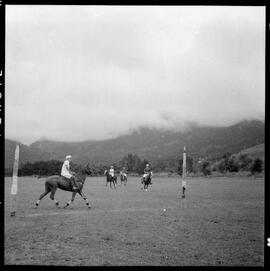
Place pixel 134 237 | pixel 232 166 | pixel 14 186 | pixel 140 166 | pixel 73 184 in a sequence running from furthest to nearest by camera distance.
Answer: pixel 232 166 < pixel 140 166 < pixel 73 184 < pixel 14 186 < pixel 134 237

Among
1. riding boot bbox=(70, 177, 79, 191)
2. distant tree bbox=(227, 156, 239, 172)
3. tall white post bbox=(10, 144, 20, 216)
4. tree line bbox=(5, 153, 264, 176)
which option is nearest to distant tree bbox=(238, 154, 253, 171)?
tree line bbox=(5, 153, 264, 176)

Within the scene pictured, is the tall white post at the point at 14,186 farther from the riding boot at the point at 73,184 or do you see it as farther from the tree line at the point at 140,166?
the tree line at the point at 140,166

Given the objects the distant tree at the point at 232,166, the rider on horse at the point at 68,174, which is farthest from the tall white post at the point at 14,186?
the distant tree at the point at 232,166

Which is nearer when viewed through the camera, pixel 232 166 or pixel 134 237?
pixel 134 237

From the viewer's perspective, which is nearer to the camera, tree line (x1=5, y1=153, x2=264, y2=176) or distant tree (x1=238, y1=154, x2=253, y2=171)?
tree line (x1=5, y1=153, x2=264, y2=176)

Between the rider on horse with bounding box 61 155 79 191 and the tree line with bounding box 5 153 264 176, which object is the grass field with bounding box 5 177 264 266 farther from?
the tree line with bounding box 5 153 264 176

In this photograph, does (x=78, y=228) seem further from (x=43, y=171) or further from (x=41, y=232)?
(x=43, y=171)

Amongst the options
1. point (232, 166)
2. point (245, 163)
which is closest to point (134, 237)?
point (232, 166)

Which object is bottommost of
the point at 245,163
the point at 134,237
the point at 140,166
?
the point at 134,237

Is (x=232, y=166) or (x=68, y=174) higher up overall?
(x=68, y=174)

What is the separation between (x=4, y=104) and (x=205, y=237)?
20.7 ft

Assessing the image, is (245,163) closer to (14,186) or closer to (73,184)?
(73,184)

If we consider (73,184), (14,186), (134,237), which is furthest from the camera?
(73,184)
